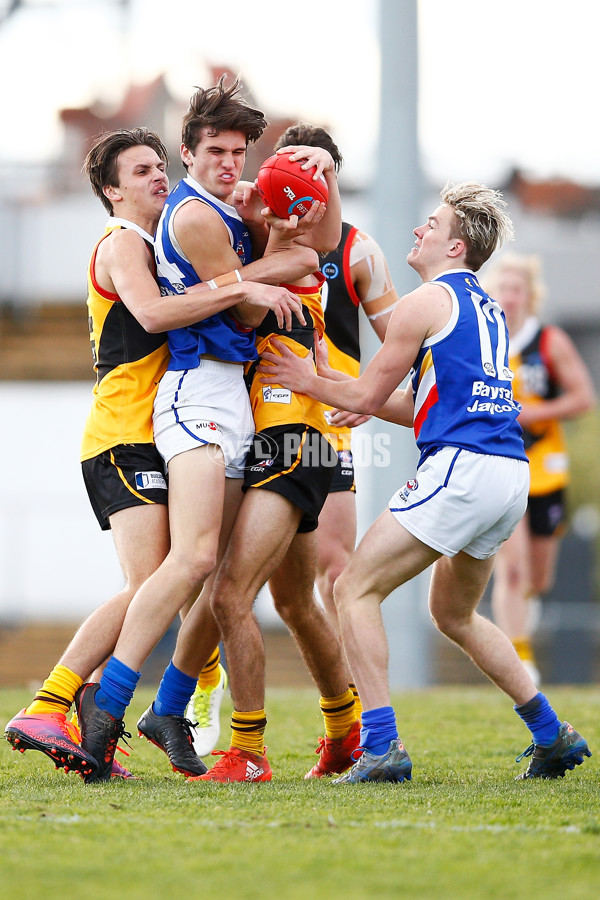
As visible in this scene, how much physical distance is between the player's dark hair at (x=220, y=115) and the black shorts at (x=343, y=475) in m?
1.60

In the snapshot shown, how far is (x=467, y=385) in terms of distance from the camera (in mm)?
4305

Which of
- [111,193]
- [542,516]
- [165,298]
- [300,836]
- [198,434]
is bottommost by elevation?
[542,516]

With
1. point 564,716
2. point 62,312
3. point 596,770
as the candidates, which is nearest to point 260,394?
point 596,770

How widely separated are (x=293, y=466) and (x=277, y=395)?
0.94ft

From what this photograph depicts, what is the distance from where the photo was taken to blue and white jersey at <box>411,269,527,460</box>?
4.30 metres

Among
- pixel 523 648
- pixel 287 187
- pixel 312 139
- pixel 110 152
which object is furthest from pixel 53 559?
pixel 287 187

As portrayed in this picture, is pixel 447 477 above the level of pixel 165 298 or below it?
below

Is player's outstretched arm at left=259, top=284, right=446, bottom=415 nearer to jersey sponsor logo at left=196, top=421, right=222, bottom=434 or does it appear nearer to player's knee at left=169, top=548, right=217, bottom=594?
jersey sponsor logo at left=196, top=421, right=222, bottom=434

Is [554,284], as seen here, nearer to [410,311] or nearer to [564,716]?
[564,716]

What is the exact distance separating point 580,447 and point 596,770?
651 inches

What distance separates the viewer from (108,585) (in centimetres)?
1547

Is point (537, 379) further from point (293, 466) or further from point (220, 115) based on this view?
point (220, 115)

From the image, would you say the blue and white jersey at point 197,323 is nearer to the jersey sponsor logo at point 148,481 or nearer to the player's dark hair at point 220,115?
the player's dark hair at point 220,115

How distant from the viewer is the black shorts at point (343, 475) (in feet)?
18.0
